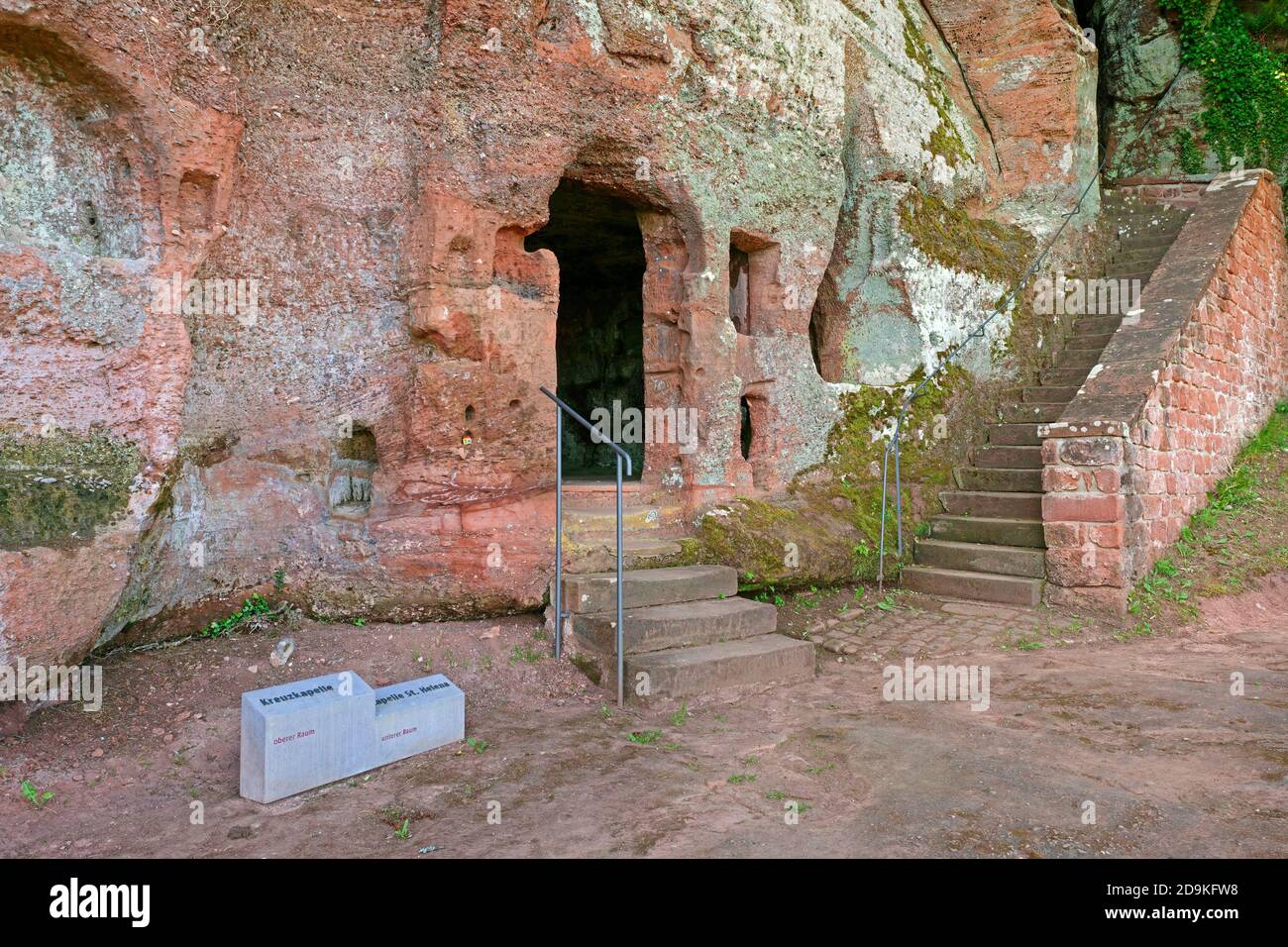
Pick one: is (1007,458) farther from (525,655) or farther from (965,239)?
(525,655)

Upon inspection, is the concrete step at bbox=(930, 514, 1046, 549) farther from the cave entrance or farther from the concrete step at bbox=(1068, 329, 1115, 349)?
the cave entrance

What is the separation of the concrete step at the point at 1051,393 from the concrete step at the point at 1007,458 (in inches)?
31.3

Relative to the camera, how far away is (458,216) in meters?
5.01

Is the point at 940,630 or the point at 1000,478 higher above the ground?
the point at 1000,478

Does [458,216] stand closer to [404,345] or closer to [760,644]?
[404,345]

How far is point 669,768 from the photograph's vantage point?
3744 mm

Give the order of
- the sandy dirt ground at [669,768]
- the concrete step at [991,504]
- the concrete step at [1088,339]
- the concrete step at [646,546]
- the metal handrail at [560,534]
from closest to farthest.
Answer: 1. the sandy dirt ground at [669,768]
2. the metal handrail at [560,534]
3. the concrete step at [646,546]
4. the concrete step at [991,504]
5. the concrete step at [1088,339]

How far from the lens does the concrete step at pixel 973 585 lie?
649 centimetres

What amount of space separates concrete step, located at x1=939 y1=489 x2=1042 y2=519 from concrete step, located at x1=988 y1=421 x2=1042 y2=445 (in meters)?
0.69

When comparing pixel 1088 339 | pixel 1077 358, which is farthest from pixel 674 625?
pixel 1088 339

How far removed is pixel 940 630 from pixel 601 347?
6276 mm

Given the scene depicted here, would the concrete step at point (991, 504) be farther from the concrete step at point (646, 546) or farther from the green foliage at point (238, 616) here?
the green foliage at point (238, 616)

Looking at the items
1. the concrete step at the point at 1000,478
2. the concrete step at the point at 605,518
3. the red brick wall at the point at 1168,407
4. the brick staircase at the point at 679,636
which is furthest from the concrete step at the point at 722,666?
the concrete step at the point at 1000,478


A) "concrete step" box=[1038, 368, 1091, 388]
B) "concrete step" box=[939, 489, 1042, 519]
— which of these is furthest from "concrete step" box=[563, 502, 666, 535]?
"concrete step" box=[1038, 368, 1091, 388]
